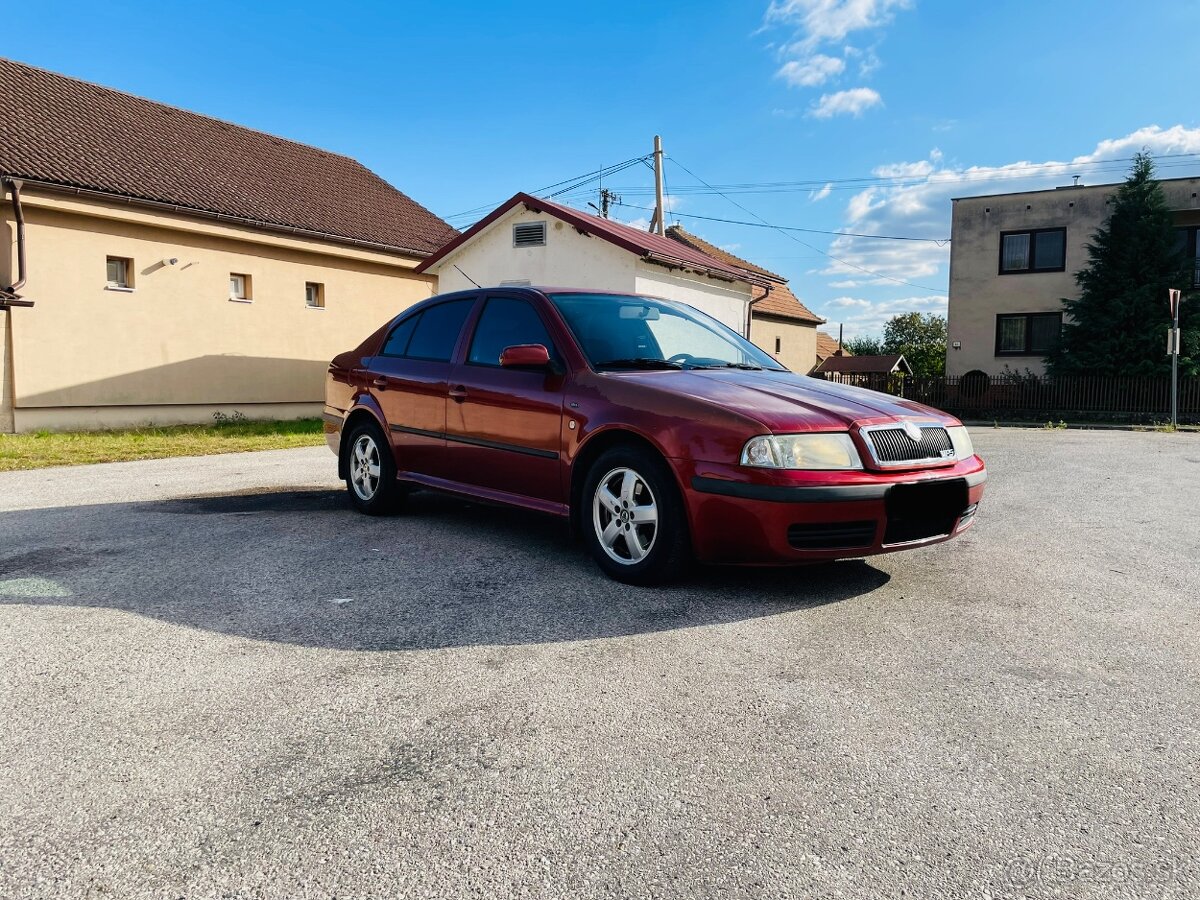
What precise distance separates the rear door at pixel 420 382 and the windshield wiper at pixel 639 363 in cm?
135

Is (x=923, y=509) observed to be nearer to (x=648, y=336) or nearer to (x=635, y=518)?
(x=635, y=518)

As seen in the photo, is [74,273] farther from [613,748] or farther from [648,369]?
[613,748]

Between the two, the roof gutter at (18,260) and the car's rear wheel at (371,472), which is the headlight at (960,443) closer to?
the car's rear wheel at (371,472)

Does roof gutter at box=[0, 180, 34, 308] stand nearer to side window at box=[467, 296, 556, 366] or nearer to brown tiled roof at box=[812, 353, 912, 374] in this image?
side window at box=[467, 296, 556, 366]

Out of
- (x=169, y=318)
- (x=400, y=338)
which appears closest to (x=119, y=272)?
(x=169, y=318)

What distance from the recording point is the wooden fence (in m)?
22.6

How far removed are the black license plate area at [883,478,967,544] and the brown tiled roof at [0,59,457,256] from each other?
16.4m

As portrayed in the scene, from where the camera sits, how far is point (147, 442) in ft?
47.0

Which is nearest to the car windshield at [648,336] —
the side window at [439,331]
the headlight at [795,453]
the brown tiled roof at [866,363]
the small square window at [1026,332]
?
Result: the side window at [439,331]

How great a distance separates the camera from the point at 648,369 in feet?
16.6

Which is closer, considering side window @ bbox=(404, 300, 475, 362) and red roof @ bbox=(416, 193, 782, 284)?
side window @ bbox=(404, 300, 475, 362)

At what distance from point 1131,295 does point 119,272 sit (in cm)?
2508

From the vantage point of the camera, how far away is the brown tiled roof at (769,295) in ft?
115

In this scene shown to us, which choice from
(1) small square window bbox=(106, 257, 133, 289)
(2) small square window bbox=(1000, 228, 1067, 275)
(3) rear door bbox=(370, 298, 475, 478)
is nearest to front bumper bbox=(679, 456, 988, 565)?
(3) rear door bbox=(370, 298, 475, 478)
